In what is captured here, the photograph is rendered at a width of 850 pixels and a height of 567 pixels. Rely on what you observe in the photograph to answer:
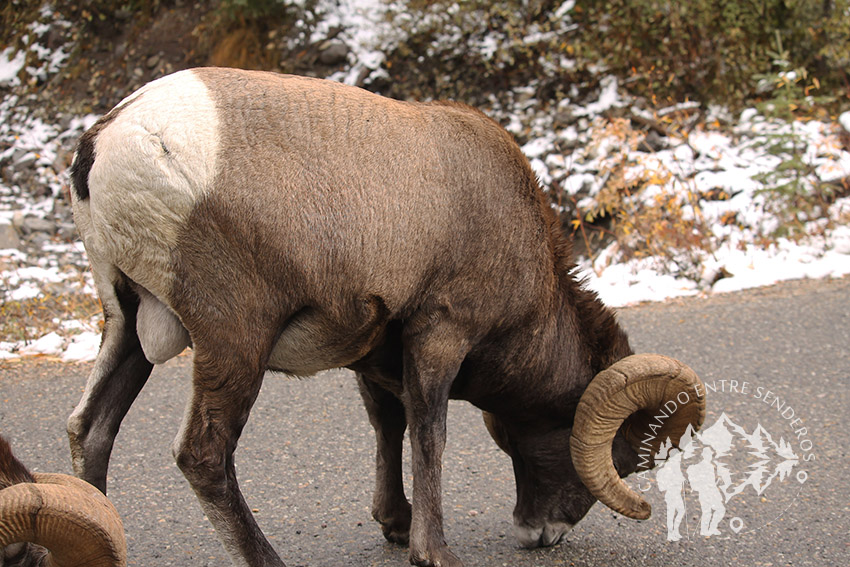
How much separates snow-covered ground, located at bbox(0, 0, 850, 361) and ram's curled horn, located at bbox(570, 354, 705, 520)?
4.26 meters

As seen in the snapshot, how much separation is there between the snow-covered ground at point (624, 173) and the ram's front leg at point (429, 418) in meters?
4.24

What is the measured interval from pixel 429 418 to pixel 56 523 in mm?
1464

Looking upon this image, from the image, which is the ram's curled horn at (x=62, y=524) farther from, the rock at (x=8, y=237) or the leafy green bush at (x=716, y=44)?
the leafy green bush at (x=716, y=44)

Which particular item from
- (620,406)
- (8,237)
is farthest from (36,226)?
(620,406)

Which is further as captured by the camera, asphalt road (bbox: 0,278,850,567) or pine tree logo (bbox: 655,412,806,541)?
pine tree logo (bbox: 655,412,806,541)

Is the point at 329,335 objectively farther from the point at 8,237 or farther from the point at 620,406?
the point at 8,237

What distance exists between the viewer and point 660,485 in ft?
15.0

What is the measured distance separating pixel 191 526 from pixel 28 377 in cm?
279

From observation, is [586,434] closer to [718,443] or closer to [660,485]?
[660,485]

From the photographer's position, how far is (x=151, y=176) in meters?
2.93

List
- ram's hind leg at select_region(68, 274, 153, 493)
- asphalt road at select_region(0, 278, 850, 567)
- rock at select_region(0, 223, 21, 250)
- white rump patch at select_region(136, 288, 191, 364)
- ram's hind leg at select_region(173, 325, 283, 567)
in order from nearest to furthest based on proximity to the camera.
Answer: ram's hind leg at select_region(173, 325, 283, 567)
white rump patch at select_region(136, 288, 191, 364)
ram's hind leg at select_region(68, 274, 153, 493)
asphalt road at select_region(0, 278, 850, 567)
rock at select_region(0, 223, 21, 250)

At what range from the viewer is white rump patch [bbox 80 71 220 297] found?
9.64ft

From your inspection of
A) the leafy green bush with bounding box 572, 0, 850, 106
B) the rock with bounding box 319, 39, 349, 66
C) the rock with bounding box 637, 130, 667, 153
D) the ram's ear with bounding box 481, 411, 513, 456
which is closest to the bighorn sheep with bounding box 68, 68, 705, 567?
the ram's ear with bounding box 481, 411, 513, 456

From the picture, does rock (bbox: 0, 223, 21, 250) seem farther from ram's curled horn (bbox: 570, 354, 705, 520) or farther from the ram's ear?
ram's curled horn (bbox: 570, 354, 705, 520)
